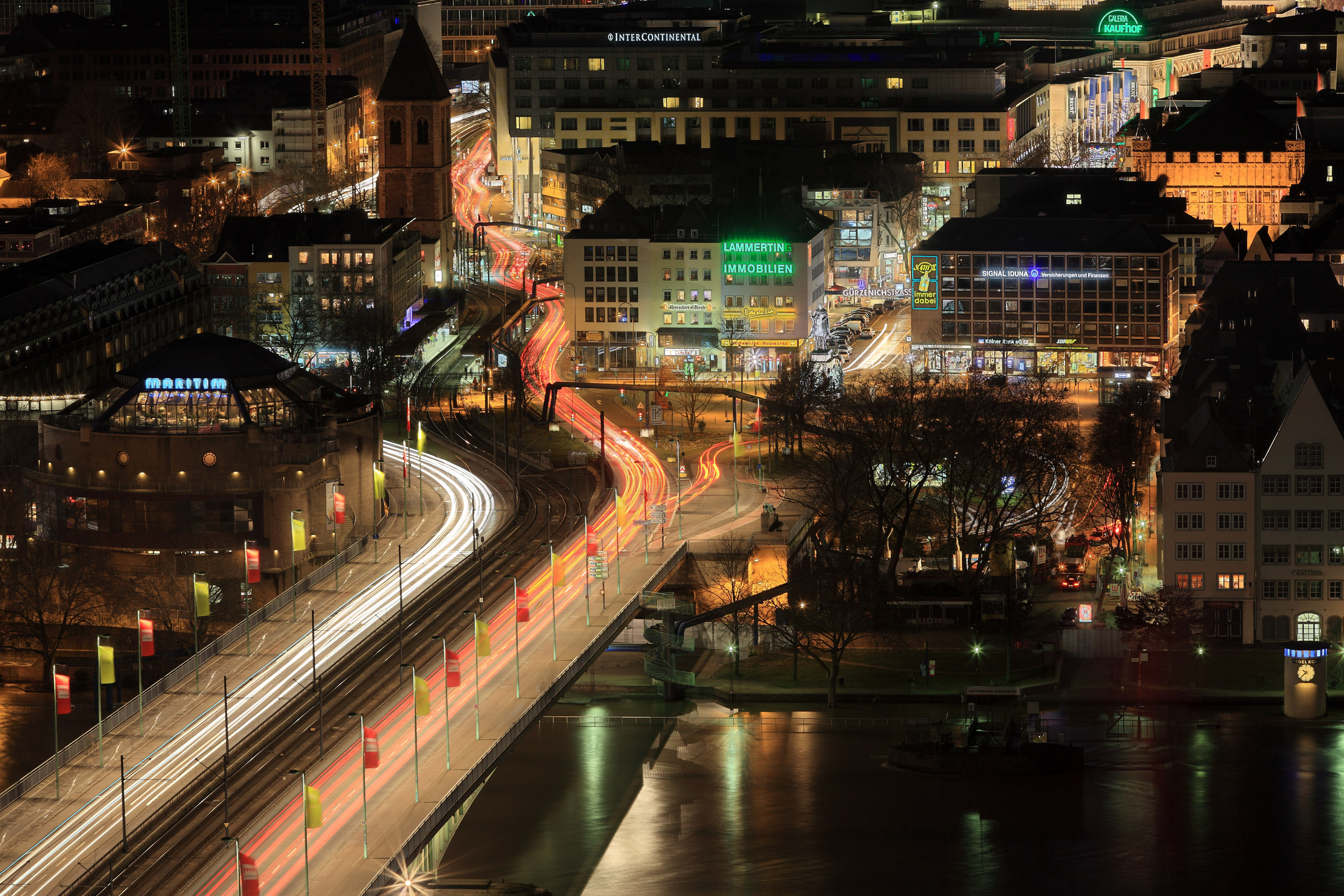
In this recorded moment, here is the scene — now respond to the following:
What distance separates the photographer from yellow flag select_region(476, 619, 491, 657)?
306 feet

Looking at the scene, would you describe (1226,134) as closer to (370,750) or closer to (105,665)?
(105,665)

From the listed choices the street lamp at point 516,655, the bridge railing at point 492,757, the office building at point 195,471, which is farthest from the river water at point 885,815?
the office building at point 195,471

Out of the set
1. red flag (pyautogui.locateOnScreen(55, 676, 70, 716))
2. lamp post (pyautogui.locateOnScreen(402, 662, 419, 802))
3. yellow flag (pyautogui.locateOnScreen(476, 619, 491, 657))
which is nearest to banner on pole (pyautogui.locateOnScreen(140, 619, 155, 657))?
red flag (pyautogui.locateOnScreen(55, 676, 70, 716))

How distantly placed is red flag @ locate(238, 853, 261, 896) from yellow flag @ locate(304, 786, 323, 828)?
11.2 ft

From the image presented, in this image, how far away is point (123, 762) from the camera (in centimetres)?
8175

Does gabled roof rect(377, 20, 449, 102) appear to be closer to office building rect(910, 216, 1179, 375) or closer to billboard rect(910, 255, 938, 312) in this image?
office building rect(910, 216, 1179, 375)

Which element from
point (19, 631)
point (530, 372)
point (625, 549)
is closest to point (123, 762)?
point (19, 631)

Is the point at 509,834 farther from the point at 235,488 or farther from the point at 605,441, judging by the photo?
the point at 605,441

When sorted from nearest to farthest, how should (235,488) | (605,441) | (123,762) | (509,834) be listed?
(123,762)
(509,834)
(235,488)
(605,441)

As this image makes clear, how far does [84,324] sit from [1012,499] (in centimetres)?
5608

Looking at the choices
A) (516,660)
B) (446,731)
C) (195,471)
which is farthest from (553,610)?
(195,471)

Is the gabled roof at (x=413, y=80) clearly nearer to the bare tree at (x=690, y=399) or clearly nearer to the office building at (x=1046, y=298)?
the office building at (x=1046, y=298)

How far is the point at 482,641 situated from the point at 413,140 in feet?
335

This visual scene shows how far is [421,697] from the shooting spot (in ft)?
279
